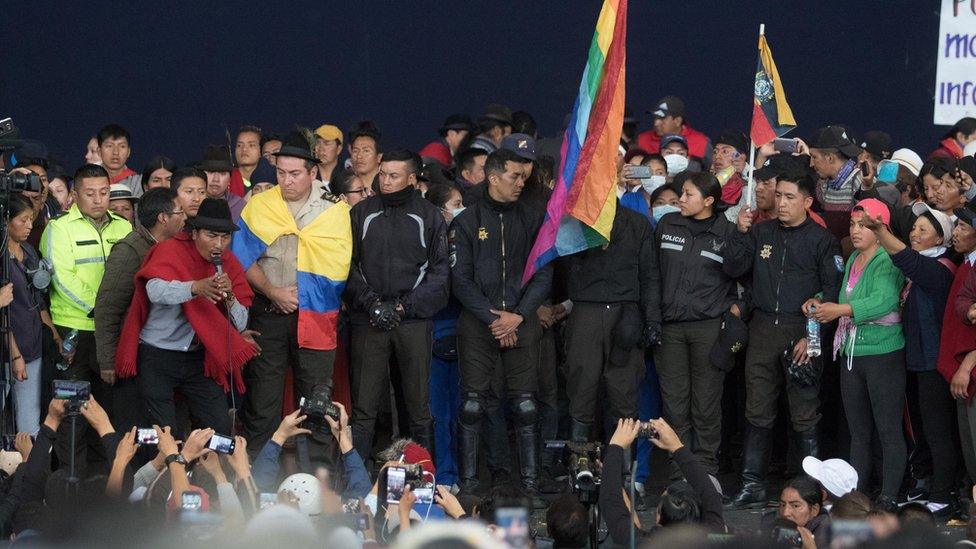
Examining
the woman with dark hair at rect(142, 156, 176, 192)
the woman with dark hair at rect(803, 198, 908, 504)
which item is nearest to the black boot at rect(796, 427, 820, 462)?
the woman with dark hair at rect(803, 198, 908, 504)

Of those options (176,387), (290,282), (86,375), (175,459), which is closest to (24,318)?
(86,375)

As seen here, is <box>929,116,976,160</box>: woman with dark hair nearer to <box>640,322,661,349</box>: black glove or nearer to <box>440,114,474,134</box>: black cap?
<box>640,322,661,349</box>: black glove

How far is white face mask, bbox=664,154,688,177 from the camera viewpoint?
442 inches

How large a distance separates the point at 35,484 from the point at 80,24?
7.56 metres

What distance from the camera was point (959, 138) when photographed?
37.5ft

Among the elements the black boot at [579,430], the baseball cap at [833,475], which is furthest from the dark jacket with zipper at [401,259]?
the baseball cap at [833,475]

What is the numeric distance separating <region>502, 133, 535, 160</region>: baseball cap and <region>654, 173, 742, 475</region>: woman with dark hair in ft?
3.09

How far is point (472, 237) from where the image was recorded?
8953mm

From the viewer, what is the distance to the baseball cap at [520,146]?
9.05 meters

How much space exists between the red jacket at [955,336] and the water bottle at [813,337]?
703 mm

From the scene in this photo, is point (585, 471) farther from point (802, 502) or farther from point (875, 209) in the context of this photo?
point (875, 209)

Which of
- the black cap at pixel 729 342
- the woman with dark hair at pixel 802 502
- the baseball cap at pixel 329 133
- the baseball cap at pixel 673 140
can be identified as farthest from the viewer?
the baseball cap at pixel 673 140

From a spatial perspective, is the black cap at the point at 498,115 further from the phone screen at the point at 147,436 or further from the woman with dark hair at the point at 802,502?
the phone screen at the point at 147,436

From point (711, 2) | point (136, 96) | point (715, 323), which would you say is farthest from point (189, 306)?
point (711, 2)
